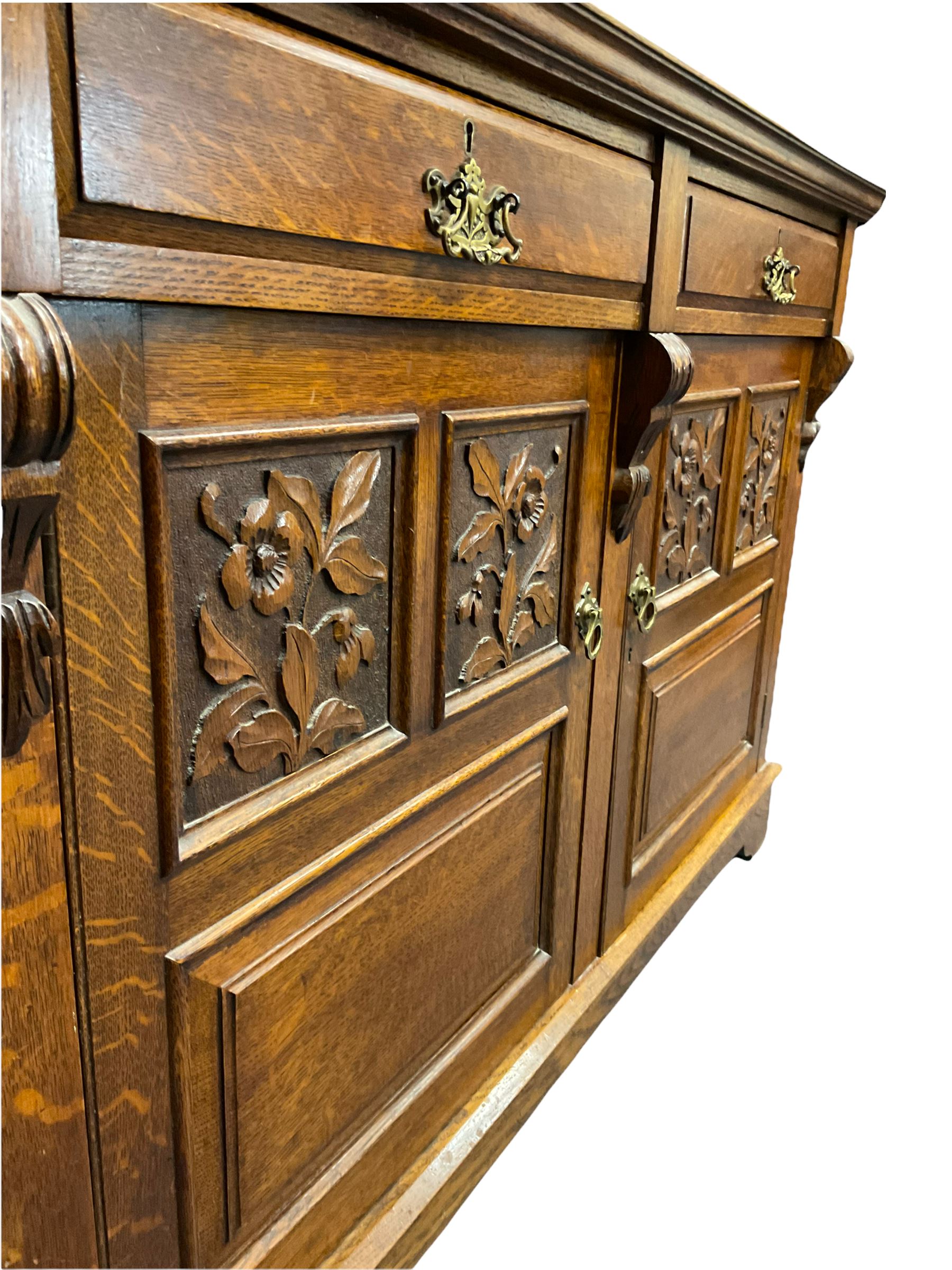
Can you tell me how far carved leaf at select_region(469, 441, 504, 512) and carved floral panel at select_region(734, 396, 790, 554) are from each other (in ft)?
2.72

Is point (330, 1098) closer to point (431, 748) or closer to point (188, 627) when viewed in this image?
point (431, 748)

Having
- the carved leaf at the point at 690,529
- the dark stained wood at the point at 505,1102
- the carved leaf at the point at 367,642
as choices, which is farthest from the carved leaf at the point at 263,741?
the carved leaf at the point at 690,529

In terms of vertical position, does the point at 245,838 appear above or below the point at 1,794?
below

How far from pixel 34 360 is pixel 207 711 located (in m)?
0.32

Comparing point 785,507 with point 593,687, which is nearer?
point 593,687

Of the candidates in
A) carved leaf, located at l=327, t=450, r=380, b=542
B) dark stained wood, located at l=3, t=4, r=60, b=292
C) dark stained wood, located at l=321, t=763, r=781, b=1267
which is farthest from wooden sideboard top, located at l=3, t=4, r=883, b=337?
dark stained wood, located at l=321, t=763, r=781, b=1267

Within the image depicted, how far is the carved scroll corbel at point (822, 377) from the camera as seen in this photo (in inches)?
74.1

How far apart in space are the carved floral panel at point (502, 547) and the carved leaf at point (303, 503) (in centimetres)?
20

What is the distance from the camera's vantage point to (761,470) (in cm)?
181

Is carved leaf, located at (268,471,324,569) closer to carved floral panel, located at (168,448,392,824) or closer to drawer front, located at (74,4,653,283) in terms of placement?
carved floral panel, located at (168,448,392,824)

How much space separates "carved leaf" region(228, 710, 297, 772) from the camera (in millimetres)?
784

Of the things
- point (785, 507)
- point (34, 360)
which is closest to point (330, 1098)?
point (34, 360)

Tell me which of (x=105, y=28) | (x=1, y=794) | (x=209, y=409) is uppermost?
(x=105, y=28)

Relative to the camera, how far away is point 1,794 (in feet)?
2.00
